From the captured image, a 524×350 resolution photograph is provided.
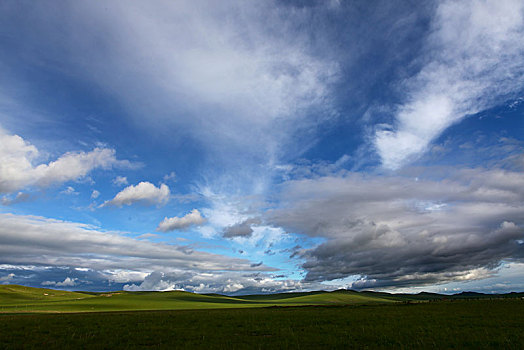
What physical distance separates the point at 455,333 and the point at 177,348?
1019 inches

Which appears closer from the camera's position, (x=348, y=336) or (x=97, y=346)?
(x=97, y=346)

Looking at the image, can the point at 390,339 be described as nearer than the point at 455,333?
Yes

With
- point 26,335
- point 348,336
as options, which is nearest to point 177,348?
point 348,336

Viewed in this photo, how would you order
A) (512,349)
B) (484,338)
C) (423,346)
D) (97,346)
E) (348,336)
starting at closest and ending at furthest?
(512,349), (423,346), (97,346), (484,338), (348,336)

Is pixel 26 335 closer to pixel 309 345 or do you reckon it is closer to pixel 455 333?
pixel 309 345

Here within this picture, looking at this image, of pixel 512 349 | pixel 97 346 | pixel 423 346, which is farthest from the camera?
pixel 97 346

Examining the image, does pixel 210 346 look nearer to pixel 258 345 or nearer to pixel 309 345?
pixel 258 345

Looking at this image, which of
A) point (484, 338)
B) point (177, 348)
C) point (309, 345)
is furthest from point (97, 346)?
point (484, 338)

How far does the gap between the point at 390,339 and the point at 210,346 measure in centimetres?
1494

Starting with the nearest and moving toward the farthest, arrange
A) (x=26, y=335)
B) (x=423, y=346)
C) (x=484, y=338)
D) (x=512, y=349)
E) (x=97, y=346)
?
1. (x=512, y=349)
2. (x=423, y=346)
3. (x=97, y=346)
4. (x=484, y=338)
5. (x=26, y=335)

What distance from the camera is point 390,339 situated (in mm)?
25484

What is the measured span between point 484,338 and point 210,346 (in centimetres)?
2306

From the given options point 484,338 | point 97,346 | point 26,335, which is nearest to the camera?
point 97,346

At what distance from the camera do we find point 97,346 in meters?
24.1
